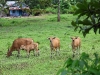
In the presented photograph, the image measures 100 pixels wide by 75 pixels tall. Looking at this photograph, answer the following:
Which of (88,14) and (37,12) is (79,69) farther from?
(37,12)

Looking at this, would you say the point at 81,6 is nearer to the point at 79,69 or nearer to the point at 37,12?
the point at 79,69

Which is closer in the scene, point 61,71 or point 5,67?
point 61,71

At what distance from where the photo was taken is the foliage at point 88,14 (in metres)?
1.59

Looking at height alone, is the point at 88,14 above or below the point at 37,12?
above

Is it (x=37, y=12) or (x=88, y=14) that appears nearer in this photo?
(x=88, y=14)

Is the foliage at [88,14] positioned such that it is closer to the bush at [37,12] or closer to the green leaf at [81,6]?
the green leaf at [81,6]

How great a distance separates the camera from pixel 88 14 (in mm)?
1653

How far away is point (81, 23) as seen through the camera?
65.1 inches

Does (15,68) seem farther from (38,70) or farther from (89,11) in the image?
(89,11)

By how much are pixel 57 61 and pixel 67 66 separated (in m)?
9.59

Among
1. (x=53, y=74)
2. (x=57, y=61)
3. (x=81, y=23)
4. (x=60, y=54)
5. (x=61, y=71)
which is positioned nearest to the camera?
(x=61, y=71)

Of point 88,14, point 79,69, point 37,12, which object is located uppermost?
point 88,14

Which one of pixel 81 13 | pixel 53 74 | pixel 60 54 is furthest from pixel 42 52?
pixel 81 13

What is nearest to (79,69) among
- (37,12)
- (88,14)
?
(88,14)
